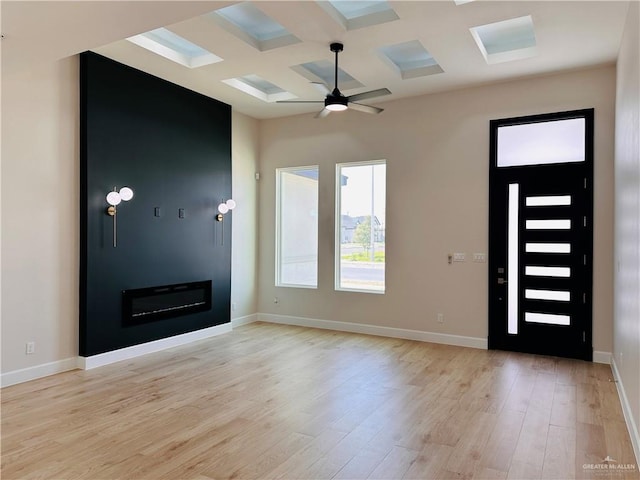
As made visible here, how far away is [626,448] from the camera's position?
9.96ft

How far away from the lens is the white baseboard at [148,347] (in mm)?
4801

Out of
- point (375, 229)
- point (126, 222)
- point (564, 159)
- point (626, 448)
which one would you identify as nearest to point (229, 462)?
point (626, 448)

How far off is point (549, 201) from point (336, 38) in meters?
Answer: 3.15

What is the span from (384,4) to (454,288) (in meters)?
3.56

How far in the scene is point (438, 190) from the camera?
6.04 m

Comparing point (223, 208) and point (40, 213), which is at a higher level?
point (223, 208)

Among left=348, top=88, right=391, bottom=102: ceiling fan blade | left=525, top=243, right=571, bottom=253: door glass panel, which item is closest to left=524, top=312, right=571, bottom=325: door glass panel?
left=525, top=243, right=571, bottom=253: door glass panel

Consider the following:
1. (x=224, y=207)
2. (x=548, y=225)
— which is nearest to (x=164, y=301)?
(x=224, y=207)

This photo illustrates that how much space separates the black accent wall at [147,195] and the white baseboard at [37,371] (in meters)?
0.17

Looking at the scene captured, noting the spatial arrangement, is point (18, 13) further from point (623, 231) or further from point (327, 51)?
point (623, 231)

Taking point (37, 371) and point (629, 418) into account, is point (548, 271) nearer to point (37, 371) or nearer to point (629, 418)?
point (629, 418)

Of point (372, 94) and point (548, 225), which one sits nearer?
point (372, 94)

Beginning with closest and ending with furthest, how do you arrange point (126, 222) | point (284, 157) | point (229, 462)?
point (229, 462) < point (126, 222) < point (284, 157)

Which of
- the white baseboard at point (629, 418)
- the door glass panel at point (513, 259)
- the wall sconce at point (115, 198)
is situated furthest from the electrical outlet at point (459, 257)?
the wall sconce at point (115, 198)
